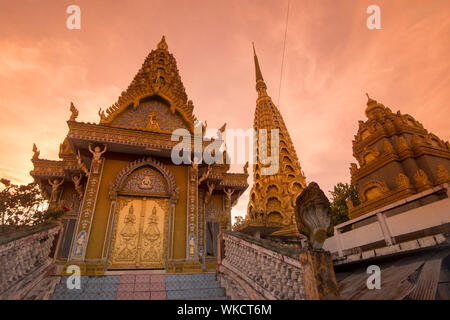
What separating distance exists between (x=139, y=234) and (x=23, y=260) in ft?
14.5

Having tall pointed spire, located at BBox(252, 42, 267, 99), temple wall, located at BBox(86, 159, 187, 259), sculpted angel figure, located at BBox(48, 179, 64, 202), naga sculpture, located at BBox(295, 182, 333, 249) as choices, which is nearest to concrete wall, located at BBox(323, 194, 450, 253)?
naga sculpture, located at BBox(295, 182, 333, 249)

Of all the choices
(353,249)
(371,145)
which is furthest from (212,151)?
(371,145)

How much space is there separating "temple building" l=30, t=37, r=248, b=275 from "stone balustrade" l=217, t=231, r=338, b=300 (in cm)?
173

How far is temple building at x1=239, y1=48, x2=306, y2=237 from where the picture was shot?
20969 millimetres

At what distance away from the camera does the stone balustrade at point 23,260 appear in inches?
175

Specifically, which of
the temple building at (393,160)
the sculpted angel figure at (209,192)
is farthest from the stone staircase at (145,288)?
the temple building at (393,160)

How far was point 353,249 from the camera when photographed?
27.9 ft

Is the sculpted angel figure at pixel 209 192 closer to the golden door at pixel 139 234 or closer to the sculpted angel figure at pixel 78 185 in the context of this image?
the golden door at pixel 139 234

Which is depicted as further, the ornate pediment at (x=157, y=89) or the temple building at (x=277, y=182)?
the temple building at (x=277, y=182)

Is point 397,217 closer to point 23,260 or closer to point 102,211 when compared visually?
point 23,260

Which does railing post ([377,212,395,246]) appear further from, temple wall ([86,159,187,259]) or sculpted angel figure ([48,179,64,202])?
sculpted angel figure ([48,179,64,202])

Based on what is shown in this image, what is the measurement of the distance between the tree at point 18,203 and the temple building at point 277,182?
1299 cm

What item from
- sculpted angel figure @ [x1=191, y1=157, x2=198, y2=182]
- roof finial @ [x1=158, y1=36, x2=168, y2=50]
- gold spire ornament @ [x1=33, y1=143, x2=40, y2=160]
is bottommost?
sculpted angel figure @ [x1=191, y1=157, x2=198, y2=182]
